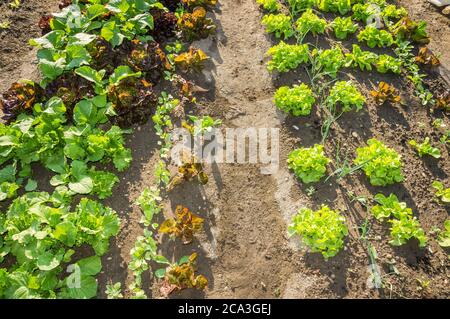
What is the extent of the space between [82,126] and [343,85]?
323 centimetres

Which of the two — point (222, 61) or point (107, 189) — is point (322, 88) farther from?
point (107, 189)

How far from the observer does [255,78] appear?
536 centimetres

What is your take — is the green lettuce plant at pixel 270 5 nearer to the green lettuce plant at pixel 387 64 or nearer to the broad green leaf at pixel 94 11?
the green lettuce plant at pixel 387 64

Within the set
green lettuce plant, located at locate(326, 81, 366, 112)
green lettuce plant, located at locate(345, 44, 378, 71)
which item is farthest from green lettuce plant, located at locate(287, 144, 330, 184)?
green lettuce plant, located at locate(345, 44, 378, 71)

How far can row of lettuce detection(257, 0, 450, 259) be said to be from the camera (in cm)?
402

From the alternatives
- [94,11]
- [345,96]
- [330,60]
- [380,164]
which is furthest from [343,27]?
[94,11]

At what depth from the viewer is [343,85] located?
4.91 meters

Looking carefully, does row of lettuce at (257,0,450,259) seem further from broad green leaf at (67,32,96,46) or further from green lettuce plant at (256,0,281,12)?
broad green leaf at (67,32,96,46)

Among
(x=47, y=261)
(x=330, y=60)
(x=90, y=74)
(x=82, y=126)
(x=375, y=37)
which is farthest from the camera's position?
(x=375, y=37)

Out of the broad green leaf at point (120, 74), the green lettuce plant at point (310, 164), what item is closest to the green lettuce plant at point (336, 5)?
the green lettuce plant at point (310, 164)

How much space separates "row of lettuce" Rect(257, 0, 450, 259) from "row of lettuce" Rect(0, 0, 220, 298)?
1.24 metres

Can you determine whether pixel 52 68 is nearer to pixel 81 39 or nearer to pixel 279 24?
pixel 81 39

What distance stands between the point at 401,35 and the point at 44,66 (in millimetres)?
4970

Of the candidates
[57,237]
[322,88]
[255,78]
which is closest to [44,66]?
[57,237]
